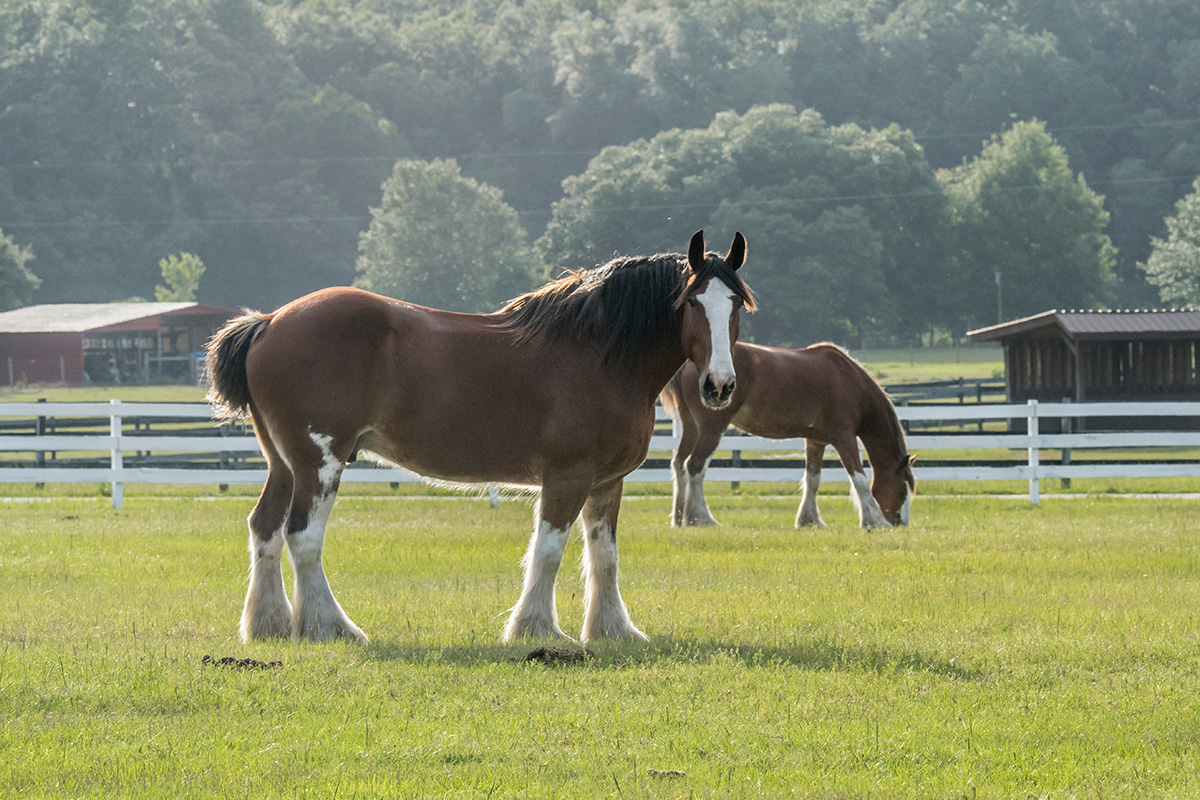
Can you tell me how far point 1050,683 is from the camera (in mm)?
6379

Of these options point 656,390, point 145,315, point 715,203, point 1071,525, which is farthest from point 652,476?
point 715,203

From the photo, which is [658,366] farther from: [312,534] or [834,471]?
[834,471]

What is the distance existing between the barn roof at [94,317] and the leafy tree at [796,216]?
23131 mm

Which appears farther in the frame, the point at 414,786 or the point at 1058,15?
the point at 1058,15

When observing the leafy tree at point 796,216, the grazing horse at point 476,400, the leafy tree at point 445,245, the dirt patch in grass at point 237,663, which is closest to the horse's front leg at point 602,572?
the grazing horse at point 476,400

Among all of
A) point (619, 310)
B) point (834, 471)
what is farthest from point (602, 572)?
point (834, 471)

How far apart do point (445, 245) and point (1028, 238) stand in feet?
125

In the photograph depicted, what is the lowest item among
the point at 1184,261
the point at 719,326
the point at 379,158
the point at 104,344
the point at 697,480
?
Result: the point at 697,480

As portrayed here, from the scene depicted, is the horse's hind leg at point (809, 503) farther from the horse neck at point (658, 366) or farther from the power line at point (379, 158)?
the power line at point (379, 158)

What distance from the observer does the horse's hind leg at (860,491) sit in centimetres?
1440

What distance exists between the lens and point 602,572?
25.9ft

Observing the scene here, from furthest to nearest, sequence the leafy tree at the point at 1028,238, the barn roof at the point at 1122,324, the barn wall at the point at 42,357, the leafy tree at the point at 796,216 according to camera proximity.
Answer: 1. the leafy tree at the point at 1028,238
2. the leafy tree at the point at 796,216
3. the barn wall at the point at 42,357
4. the barn roof at the point at 1122,324

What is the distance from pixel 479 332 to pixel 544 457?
88cm

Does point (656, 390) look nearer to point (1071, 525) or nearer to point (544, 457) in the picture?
point (544, 457)
